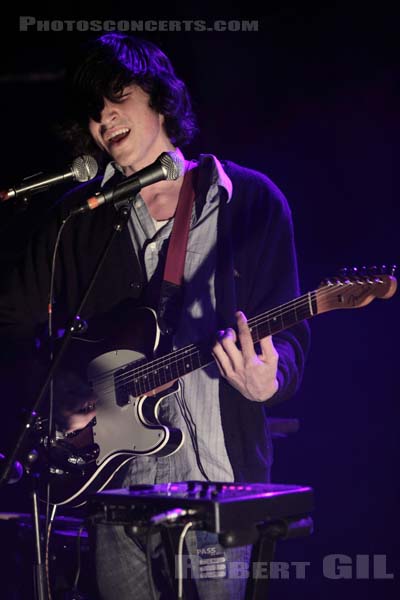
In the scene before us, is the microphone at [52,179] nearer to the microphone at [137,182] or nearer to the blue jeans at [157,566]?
the microphone at [137,182]

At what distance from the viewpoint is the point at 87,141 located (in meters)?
3.51

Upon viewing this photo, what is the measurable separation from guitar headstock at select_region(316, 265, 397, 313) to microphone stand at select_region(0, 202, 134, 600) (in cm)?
73

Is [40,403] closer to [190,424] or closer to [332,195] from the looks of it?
[190,424]

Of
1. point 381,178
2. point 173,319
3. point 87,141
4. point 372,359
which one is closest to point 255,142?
point 381,178

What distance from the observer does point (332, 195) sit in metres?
3.86

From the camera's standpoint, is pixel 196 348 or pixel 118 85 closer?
pixel 196 348

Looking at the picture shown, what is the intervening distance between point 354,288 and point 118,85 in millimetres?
1345

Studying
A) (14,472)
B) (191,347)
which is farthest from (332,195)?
(14,472)

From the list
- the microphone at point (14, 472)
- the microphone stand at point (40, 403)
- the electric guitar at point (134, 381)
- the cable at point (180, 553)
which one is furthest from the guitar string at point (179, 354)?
the cable at point (180, 553)

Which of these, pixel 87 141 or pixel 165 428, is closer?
pixel 165 428

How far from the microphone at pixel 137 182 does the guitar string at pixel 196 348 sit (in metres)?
0.61

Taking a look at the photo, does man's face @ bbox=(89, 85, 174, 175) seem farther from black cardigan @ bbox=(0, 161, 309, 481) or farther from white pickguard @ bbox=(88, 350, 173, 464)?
white pickguard @ bbox=(88, 350, 173, 464)

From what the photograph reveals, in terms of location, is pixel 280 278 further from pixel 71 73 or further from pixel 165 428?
pixel 71 73

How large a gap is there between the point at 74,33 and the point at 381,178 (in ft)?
6.40
